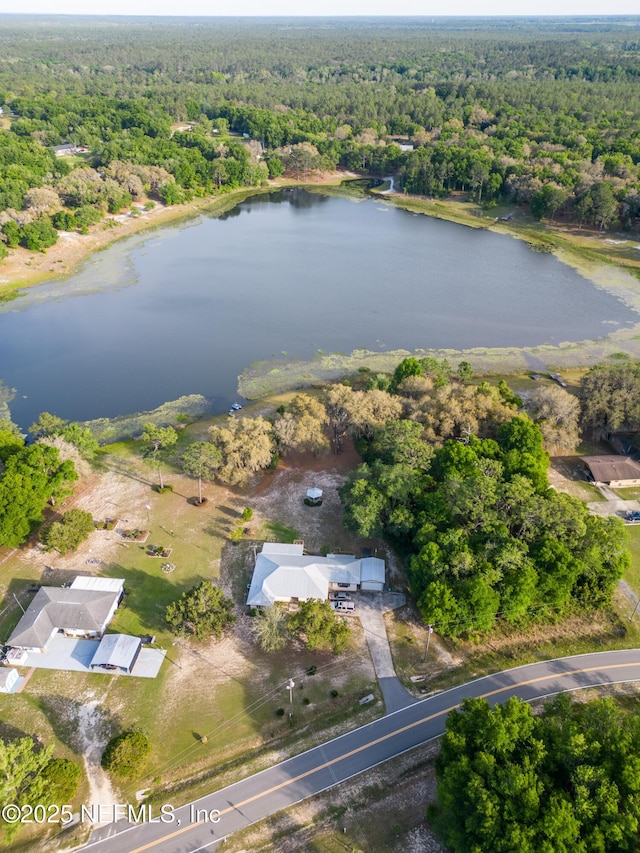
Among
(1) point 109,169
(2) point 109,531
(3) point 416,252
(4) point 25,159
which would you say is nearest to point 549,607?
(2) point 109,531

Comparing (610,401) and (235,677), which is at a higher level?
(610,401)

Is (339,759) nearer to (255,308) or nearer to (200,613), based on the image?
(200,613)

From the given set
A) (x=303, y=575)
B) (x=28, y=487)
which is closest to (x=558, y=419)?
(x=303, y=575)

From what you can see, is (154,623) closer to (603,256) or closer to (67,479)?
(67,479)

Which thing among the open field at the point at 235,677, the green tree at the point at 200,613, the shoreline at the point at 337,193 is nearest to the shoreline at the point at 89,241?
the shoreline at the point at 337,193

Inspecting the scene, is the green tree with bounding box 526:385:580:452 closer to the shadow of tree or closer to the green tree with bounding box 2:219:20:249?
the shadow of tree

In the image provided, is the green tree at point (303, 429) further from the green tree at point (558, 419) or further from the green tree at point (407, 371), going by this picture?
the green tree at point (558, 419)

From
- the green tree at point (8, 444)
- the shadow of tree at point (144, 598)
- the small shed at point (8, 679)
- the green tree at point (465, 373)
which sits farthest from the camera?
the green tree at point (465, 373)
